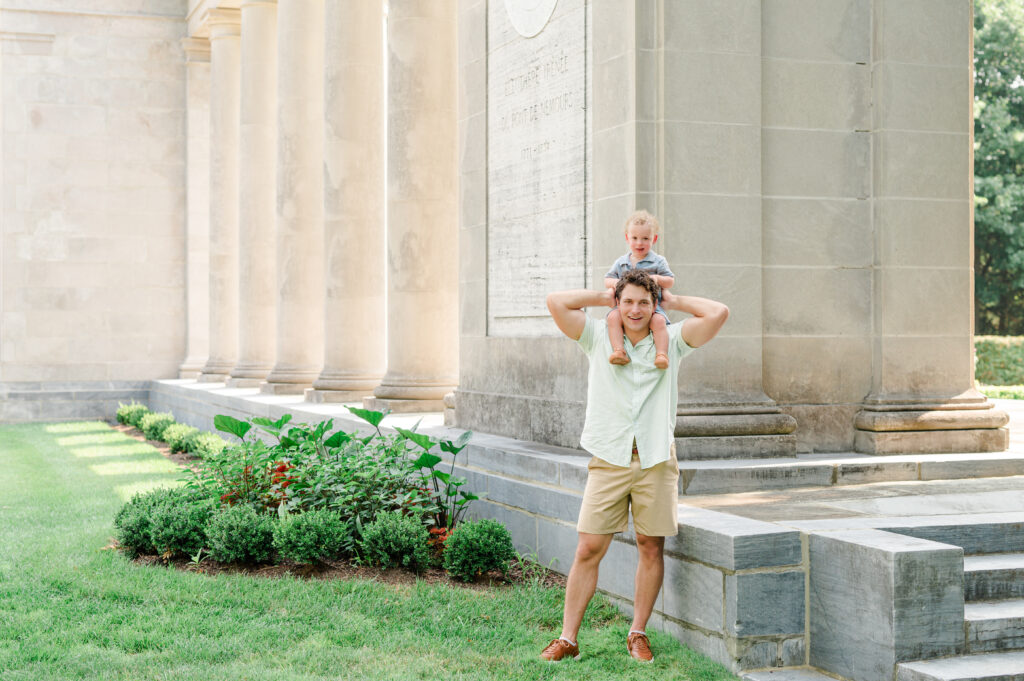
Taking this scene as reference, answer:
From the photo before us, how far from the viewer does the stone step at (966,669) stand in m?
8.36

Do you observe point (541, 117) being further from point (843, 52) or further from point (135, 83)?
point (135, 83)

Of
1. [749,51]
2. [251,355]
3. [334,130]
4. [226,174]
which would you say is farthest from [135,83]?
[749,51]

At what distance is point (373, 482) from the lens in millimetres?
14305

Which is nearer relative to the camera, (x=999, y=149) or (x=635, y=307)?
(x=635, y=307)

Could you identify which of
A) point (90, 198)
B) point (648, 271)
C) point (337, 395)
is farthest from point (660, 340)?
point (90, 198)

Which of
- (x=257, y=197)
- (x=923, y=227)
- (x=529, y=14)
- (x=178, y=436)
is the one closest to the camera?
(x=923, y=227)

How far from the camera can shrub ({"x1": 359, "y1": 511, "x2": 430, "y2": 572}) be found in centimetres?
1310

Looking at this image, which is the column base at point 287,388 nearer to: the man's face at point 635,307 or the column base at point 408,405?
the column base at point 408,405

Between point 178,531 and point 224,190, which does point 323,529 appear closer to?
point 178,531

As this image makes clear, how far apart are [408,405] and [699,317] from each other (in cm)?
1223

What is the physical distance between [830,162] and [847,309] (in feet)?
5.97

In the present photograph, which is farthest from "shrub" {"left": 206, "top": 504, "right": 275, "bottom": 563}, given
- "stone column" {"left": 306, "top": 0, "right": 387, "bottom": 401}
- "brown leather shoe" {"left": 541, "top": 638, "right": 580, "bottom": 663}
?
"stone column" {"left": 306, "top": 0, "right": 387, "bottom": 401}

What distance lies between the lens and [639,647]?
9.77m

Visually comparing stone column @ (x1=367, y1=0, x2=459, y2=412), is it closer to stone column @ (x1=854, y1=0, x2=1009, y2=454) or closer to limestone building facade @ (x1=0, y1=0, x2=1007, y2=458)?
limestone building facade @ (x1=0, y1=0, x2=1007, y2=458)
